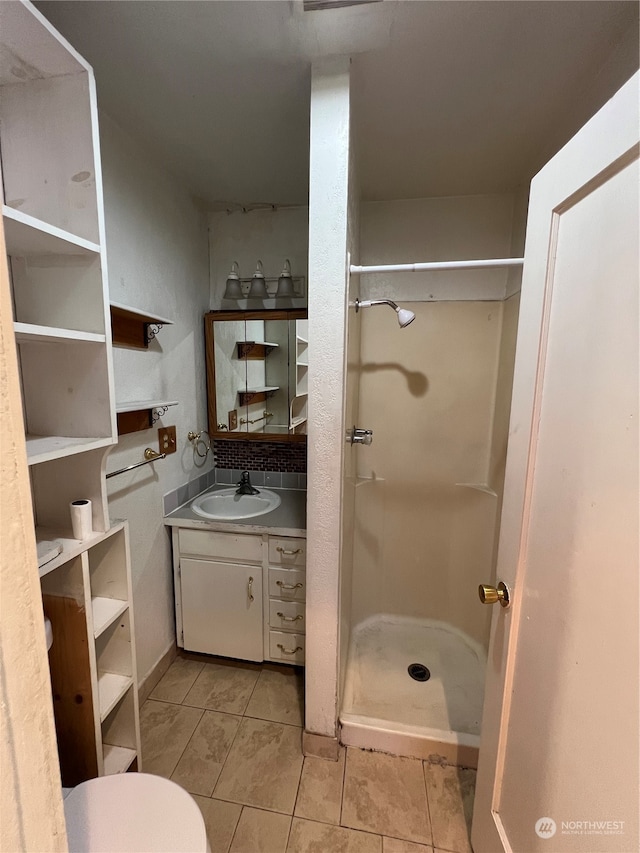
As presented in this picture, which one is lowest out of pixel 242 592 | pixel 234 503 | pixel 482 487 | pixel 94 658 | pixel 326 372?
pixel 242 592

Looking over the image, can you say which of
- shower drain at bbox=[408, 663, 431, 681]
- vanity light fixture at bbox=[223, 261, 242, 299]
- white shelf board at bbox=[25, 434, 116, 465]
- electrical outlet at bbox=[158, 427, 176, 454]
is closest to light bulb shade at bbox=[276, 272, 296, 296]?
vanity light fixture at bbox=[223, 261, 242, 299]

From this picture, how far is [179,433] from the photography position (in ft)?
6.05

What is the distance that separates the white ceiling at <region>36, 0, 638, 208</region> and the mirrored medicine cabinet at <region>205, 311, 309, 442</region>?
2.38 feet

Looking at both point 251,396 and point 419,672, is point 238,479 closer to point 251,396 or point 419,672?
point 251,396

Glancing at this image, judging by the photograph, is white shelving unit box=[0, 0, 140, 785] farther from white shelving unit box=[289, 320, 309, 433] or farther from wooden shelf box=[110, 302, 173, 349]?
white shelving unit box=[289, 320, 309, 433]

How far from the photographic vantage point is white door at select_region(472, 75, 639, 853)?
556 mm

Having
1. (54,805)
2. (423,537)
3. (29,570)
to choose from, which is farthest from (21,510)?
(423,537)

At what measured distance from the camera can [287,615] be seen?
1692 mm

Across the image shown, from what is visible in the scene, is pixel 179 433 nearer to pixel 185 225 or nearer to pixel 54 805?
pixel 185 225

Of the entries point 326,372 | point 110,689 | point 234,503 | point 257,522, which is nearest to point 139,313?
point 326,372

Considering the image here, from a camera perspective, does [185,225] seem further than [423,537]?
No

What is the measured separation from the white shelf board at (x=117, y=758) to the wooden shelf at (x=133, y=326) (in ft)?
4.80

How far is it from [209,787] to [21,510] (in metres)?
1.52

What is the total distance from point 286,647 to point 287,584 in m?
0.33
